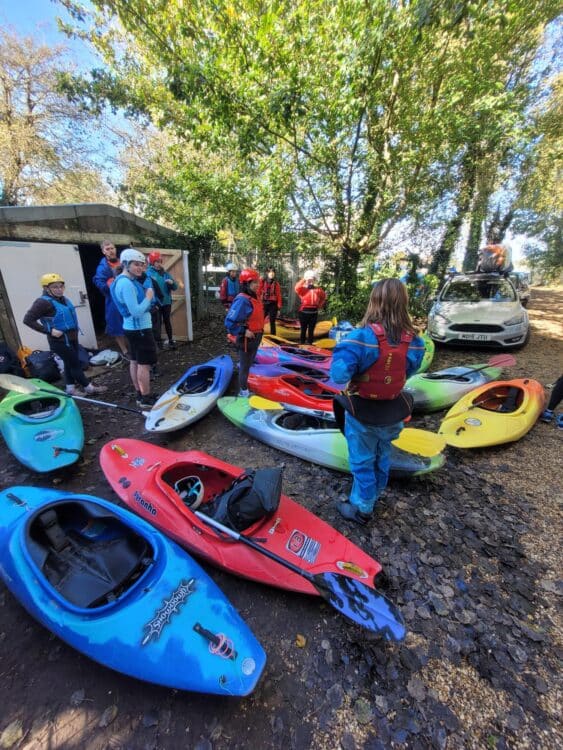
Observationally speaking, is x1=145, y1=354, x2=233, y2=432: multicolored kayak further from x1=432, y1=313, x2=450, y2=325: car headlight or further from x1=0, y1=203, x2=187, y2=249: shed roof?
x1=432, y1=313, x2=450, y2=325: car headlight

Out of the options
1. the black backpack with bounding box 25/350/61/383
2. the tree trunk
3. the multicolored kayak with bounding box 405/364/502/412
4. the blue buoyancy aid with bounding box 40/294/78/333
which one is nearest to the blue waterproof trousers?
the multicolored kayak with bounding box 405/364/502/412

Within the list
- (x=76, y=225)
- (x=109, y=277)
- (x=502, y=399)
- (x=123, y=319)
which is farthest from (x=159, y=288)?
(x=502, y=399)

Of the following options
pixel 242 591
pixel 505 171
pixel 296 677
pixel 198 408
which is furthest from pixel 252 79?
pixel 505 171

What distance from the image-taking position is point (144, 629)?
182 centimetres

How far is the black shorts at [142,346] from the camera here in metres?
4.61

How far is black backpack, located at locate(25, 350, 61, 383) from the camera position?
5.57 meters

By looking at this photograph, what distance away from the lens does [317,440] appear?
12.4 feet

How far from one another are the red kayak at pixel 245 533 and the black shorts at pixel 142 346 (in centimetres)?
208

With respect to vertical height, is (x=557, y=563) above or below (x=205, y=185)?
below

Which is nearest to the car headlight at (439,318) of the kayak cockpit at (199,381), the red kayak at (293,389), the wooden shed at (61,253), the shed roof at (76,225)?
the red kayak at (293,389)

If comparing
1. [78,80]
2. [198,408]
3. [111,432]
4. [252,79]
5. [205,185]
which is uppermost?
[78,80]

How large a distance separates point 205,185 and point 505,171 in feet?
38.0

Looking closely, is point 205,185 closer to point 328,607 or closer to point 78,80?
point 78,80

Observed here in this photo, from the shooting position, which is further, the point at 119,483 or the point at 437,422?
the point at 437,422
